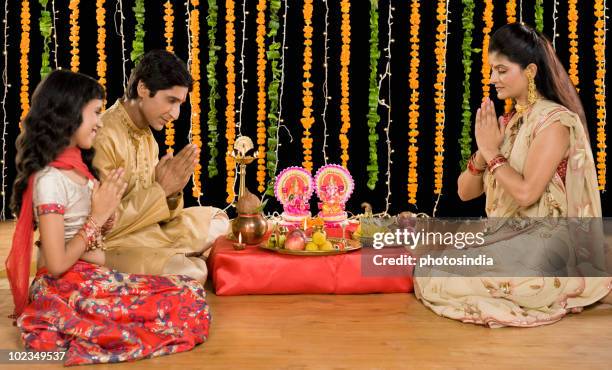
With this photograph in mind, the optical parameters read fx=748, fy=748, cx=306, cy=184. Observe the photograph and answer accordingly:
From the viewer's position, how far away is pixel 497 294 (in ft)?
10.6

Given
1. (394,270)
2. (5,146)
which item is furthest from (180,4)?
(394,270)

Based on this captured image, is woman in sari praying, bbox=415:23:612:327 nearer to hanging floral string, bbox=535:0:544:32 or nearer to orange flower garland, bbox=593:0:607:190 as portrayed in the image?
hanging floral string, bbox=535:0:544:32

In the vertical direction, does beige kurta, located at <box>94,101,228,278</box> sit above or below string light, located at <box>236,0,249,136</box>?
below

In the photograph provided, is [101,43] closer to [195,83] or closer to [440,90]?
[195,83]

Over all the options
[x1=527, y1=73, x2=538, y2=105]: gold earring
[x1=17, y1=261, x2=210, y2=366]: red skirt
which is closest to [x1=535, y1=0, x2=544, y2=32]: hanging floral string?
[x1=527, y1=73, x2=538, y2=105]: gold earring

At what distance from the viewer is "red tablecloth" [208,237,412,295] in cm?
364

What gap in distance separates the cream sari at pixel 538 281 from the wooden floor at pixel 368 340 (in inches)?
2.4

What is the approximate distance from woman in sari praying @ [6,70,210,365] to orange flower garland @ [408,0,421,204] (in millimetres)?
3369

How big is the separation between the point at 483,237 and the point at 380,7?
301cm

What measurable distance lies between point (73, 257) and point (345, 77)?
3.51 meters

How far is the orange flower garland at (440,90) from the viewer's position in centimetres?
582

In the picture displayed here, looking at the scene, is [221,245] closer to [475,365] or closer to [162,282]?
[162,282]

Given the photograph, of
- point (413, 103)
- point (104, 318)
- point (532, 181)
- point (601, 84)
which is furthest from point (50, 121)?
point (601, 84)

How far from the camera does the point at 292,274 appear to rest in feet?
12.0
